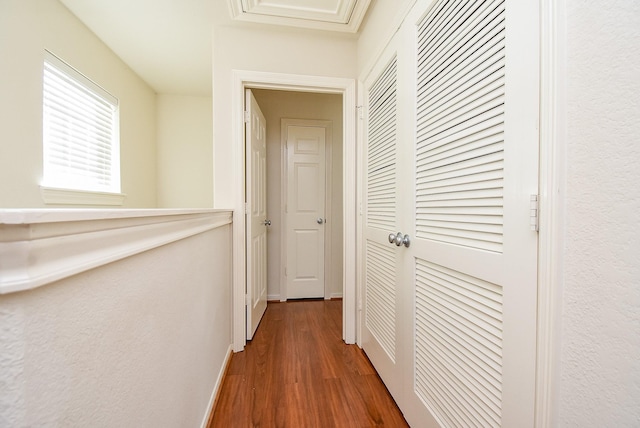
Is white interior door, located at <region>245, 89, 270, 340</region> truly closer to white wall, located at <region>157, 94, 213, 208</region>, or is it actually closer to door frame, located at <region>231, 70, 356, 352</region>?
door frame, located at <region>231, 70, 356, 352</region>

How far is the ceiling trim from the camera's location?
5.67 feet

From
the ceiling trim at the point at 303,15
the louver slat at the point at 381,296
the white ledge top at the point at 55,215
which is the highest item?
the ceiling trim at the point at 303,15

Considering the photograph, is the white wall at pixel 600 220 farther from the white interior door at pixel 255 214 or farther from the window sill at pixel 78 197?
the window sill at pixel 78 197

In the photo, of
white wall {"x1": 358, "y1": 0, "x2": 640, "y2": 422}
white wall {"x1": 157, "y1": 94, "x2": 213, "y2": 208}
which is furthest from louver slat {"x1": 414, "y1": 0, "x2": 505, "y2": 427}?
white wall {"x1": 157, "y1": 94, "x2": 213, "y2": 208}

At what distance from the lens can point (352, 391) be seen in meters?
1.48

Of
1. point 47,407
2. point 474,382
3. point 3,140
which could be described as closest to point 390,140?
point 474,382

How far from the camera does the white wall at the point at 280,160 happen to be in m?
2.96

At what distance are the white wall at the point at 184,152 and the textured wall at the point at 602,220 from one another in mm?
3541

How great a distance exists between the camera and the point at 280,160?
299 centimetres

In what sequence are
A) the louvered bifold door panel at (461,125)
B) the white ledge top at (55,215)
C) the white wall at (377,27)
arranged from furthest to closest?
the white wall at (377,27), the louvered bifold door panel at (461,125), the white ledge top at (55,215)

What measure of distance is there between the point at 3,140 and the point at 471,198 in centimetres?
252

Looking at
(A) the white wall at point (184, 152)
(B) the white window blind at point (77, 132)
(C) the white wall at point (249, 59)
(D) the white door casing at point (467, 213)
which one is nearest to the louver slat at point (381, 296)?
(D) the white door casing at point (467, 213)

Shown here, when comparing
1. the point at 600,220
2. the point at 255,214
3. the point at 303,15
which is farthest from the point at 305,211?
the point at 600,220

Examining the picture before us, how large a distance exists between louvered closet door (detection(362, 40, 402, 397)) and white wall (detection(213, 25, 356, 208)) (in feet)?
1.68
